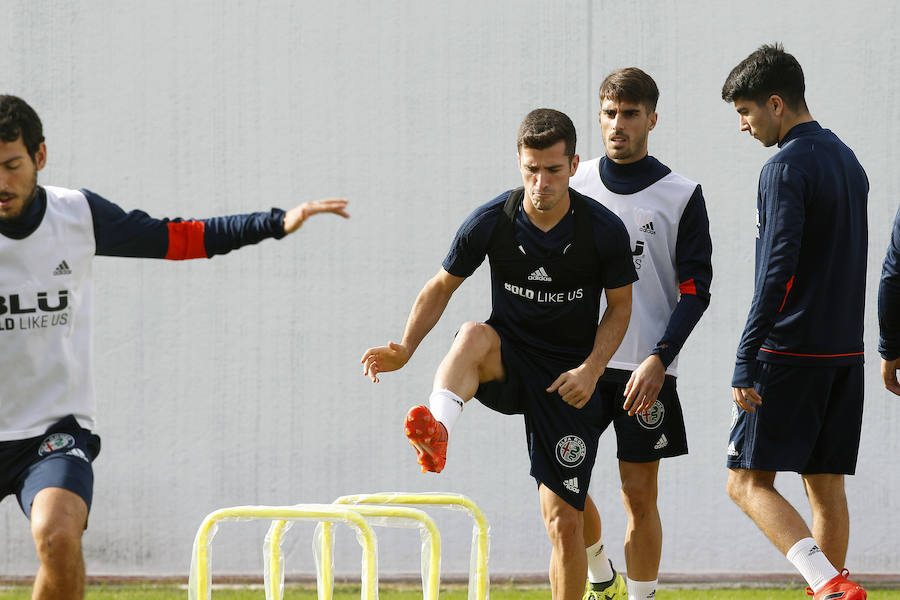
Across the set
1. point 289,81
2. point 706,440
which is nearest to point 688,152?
point 706,440

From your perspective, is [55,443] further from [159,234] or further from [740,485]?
[740,485]

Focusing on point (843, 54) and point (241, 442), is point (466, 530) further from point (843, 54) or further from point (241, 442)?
point (843, 54)

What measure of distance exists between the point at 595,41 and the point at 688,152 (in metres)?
0.89

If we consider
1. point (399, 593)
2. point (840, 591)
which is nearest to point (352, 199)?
point (399, 593)

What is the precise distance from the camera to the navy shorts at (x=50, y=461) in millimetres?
3742

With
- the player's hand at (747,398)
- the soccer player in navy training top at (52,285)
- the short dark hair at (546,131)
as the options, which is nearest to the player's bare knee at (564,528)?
the player's hand at (747,398)

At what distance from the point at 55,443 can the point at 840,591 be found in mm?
2866

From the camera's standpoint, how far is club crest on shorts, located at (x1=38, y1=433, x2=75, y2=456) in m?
3.85

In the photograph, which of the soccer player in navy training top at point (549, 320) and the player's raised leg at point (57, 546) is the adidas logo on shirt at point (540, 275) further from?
the player's raised leg at point (57, 546)

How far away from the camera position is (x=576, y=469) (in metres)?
4.57

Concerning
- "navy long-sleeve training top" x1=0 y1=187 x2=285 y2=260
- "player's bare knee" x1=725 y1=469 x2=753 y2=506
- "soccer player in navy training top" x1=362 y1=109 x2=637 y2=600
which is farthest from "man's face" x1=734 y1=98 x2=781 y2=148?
"navy long-sleeve training top" x1=0 y1=187 x2=285 y2=260

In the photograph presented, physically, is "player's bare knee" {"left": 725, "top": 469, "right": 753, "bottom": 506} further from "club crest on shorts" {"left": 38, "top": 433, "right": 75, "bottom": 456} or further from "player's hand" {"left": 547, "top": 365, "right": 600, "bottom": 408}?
"club crest on shorts" {"left": 38, "top": 433, "right": 75, "bottom": 456}

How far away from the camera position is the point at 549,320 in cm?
464

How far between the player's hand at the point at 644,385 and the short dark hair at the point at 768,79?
3.68ft
